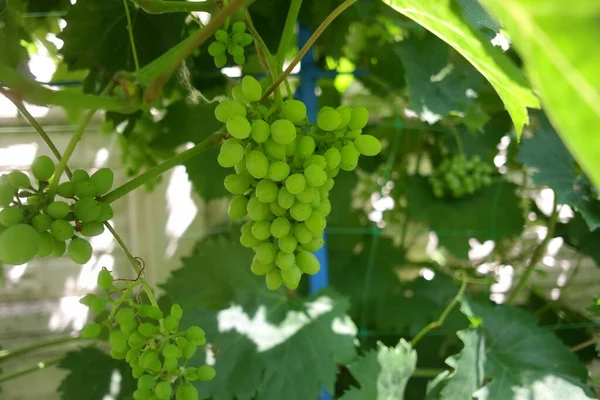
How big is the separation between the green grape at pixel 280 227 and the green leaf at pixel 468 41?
8.5 inches

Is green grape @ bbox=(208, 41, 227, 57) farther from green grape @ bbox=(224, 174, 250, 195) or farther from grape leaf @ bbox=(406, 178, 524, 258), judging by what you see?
grape leaf @ bbox=(406, 178, 524, 258)

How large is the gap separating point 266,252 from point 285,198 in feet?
0.21

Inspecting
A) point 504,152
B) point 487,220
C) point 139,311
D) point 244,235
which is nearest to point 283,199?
point 244,235

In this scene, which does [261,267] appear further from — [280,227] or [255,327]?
[255,327]

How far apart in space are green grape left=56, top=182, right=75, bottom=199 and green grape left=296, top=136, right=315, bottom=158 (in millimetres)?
202

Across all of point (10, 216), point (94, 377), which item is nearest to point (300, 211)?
point (10, 216)

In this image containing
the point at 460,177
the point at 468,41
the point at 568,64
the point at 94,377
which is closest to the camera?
the point at 568,64

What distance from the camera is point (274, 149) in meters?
0.47

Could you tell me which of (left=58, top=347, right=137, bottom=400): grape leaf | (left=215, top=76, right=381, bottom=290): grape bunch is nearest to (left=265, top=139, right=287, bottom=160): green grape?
(left=215, top=76, right=381, bottom=290): grape bunch

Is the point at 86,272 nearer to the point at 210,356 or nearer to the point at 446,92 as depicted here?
the point at 210,356

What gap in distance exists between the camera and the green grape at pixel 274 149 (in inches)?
18.6

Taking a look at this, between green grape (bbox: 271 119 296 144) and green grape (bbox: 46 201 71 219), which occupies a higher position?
green grape (bbox: 271 119 296 144)

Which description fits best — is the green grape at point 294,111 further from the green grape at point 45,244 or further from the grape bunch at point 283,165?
the green grape at point 45,244

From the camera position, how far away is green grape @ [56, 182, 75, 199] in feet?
1.50
